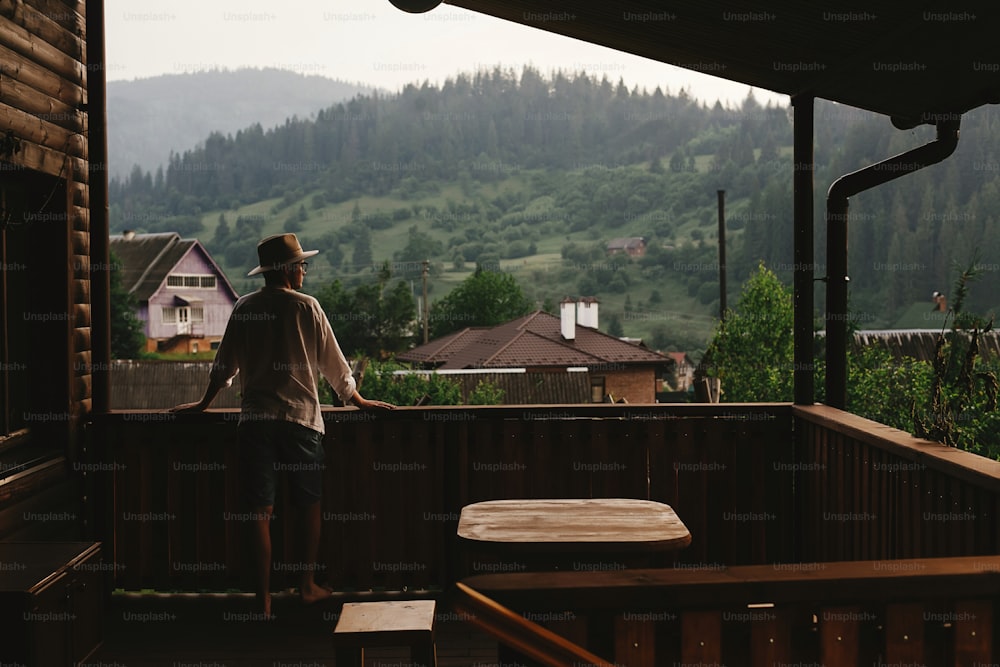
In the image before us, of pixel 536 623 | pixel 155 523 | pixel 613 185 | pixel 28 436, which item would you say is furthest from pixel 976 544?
pixel 613 185

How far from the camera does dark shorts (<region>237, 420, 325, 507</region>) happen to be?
371cm

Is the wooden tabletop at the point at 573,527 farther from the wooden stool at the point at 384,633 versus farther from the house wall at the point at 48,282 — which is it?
the house wall at the point at 48,282

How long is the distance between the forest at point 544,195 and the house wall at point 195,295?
55.7 inches

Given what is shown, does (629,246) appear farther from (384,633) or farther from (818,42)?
(384,633)

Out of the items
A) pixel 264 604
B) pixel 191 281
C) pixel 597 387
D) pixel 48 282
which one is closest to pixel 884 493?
pixel 264 604

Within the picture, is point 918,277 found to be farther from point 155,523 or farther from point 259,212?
point 155,523

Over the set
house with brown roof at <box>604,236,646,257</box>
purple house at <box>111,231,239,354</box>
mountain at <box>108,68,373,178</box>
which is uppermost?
mountain at <box>108,68,373,178</box>

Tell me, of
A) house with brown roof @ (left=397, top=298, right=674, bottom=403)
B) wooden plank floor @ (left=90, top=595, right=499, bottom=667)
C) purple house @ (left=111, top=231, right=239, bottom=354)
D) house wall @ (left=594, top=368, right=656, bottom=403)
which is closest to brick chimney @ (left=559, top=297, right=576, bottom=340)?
house with brown roof @ (left=397, top=298, right=674, bottom=403)

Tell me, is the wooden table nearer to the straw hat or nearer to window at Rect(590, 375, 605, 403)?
the straw hat

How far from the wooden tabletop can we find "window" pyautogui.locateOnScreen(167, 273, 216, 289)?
169ft

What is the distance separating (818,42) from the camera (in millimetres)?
3689

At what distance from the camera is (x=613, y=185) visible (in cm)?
6059

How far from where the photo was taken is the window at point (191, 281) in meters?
51.2

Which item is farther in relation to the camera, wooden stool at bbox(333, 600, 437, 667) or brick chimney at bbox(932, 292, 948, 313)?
brick chimney at bbox(932, 292, 948, 313)
